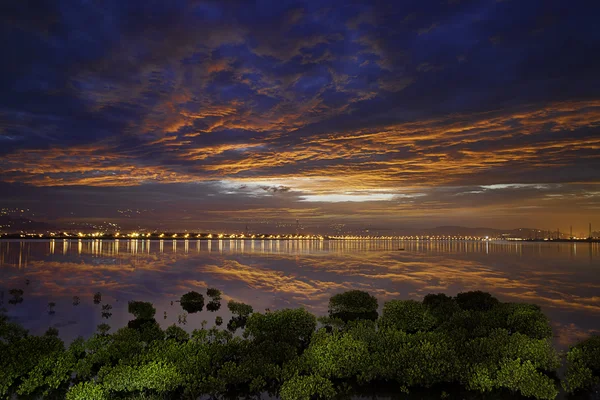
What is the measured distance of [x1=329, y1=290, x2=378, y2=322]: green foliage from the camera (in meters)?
37.8

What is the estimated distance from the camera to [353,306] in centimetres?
3794

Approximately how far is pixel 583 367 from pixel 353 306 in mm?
20494

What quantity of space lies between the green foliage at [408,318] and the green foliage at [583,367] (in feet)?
29.9

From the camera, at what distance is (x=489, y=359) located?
2048 centimetres

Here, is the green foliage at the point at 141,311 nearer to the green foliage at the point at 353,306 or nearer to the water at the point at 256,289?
the water at the point at 256,289

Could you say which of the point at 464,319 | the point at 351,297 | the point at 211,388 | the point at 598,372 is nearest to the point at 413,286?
the point at 351,297

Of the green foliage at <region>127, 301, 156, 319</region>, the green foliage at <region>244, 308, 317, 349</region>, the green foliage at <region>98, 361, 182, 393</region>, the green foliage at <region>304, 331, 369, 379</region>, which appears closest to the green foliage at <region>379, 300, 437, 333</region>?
the green foliage at <region>244, 308, 317, 349</region>

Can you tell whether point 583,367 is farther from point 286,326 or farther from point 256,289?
point 256,289

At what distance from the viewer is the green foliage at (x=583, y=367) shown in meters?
19.6

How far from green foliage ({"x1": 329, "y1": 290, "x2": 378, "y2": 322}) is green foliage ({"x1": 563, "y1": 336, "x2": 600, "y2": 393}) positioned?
18.5 meters

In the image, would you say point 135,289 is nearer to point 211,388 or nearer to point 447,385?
point 211,388

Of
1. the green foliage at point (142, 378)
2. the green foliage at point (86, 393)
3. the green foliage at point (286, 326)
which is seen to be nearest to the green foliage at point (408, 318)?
the green foliage at point (286, 326)

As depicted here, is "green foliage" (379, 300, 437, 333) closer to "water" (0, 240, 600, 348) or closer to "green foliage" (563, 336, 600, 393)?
"green foliage" (563, 336, 600, 393)

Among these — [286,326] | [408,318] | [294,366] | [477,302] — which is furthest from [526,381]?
[477,302]
